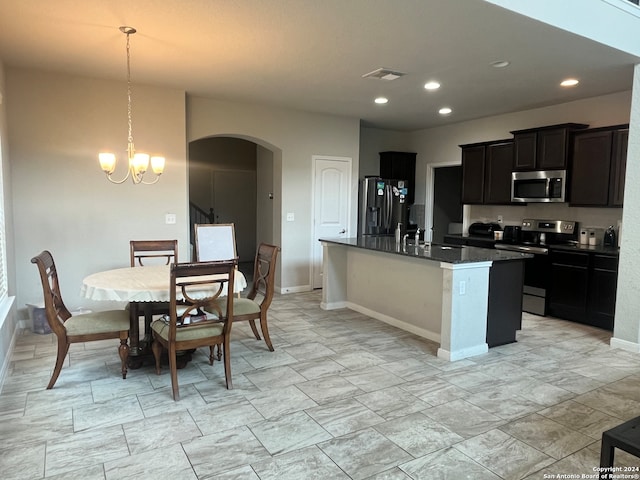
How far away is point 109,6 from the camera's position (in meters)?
2.94

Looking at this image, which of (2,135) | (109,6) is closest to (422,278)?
(109,6)

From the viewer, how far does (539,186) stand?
559cm

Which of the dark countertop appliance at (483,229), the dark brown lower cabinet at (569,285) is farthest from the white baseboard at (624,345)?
the dark countertop appliance at (483,229)

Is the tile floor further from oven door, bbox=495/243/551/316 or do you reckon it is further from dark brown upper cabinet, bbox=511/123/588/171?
dark brown upper cabinet, bbox=511/123/588/171

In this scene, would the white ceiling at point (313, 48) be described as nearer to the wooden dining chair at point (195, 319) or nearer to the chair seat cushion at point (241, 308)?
the wooden dining chair at point (195, 319)

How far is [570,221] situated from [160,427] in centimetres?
538

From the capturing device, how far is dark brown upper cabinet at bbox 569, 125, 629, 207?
4.80 metres

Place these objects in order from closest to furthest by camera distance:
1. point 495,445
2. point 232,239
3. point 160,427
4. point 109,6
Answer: point 495,445 → point 160,427 → point 109,6 → point 232,239

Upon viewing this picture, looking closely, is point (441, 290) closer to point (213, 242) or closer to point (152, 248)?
point (213, 242)

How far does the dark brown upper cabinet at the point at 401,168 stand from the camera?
25.4ft

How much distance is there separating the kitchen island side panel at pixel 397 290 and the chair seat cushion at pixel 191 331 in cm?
217

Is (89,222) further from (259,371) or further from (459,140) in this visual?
(459,140)

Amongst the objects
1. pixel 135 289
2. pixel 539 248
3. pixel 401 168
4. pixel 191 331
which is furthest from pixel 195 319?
pixel 401 168

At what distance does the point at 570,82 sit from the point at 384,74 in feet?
6.76
